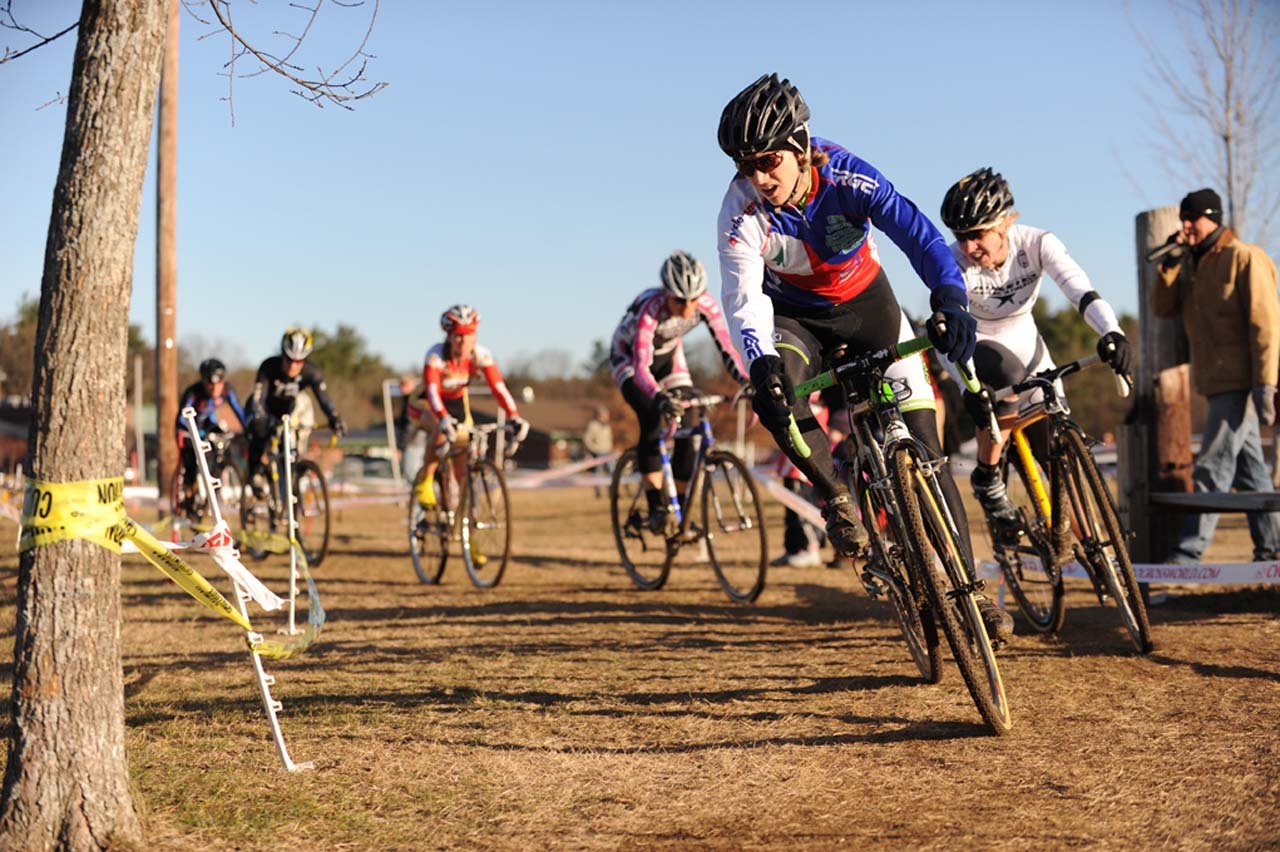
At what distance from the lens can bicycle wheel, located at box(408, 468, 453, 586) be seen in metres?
10.8

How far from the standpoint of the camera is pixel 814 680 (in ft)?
19.8

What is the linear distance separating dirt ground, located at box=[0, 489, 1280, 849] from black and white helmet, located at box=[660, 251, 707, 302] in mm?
2457

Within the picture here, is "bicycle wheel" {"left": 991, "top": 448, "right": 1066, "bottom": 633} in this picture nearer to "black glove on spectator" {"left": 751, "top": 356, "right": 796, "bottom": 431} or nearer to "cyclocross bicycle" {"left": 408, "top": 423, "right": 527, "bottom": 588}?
"black glove on spectator" {"left": 751, "top": 356, "right": 796, "bottom": 431}

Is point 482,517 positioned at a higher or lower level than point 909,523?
lower

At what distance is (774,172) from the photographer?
534 cm

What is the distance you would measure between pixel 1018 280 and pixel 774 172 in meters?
2.07

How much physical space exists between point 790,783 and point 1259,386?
5.32 m

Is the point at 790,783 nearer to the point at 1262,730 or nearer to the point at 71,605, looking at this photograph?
the point at 1262,730

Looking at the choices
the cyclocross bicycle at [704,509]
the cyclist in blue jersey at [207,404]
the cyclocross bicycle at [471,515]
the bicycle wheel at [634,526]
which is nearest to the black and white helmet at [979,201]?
the cyclocross bicycle at [704,509]

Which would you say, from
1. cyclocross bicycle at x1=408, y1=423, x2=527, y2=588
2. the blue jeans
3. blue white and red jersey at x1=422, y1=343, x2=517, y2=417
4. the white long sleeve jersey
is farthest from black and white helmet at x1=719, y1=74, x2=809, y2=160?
blue white and red jersey at x1=422, y1=343, x2=517, y2=417

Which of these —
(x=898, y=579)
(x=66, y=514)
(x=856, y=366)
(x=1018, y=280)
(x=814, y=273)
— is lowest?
(x=898, y=579)

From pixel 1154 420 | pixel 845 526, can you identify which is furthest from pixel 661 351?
pixel 845 526

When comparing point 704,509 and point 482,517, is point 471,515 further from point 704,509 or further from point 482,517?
point 704,509

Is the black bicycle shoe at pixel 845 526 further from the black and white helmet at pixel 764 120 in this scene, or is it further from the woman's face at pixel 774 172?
the black and white helmet at pixel 764 120
